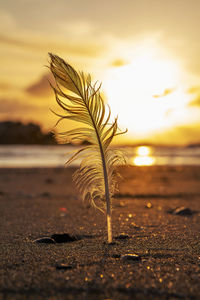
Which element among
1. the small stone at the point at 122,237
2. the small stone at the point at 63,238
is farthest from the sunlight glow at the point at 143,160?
A: the small stone at the point at 63,238

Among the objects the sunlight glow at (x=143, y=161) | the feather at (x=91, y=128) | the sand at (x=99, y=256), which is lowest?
the sand at (x=99, y=256)

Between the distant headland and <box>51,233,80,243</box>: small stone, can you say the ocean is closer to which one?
<box>51,233,80,243</box>: small stone

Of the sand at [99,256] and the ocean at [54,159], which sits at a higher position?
the ocean at [54,159]

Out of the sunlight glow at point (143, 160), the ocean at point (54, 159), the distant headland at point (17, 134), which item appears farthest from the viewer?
the distant headland at point (17, 134)

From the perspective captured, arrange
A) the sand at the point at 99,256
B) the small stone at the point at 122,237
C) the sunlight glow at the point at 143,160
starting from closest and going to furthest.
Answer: the sand at the point at 99,256, the small stone at the point at 122,237, the sunlight glow at the point at 143,160

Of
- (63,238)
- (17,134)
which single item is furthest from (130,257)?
(17,134)

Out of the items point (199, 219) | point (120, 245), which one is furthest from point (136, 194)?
point (120, 245)

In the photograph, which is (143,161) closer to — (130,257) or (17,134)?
(130,257)

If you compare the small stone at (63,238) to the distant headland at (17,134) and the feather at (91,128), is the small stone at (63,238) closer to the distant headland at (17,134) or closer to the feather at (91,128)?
the feather at (91,128)

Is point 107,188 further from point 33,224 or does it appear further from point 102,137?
point 33,224

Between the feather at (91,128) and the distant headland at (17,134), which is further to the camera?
the distant headland at (17,134)

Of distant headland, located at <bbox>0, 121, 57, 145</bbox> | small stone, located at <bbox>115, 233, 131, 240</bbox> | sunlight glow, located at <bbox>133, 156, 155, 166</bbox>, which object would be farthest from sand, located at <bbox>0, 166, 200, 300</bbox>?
distant headland, located at <bbox>0, 121, 57, 145</bbox>
